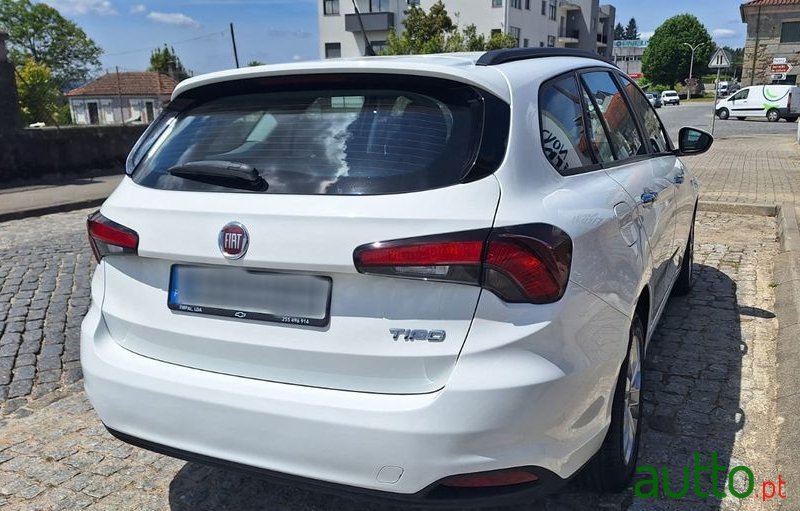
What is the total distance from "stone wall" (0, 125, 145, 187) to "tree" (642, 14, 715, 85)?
84926 mm

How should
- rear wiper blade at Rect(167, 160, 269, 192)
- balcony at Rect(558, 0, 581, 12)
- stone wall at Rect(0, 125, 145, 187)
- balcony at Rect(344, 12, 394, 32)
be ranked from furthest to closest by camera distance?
balcony at Rect(558, 0, 581, 12) < balcony at Rect(344, 12, 394, 32) < stone wall at Rect(0, 125, 145, 187) < rear wiper blade at Rect(167, 160, 269, 192)

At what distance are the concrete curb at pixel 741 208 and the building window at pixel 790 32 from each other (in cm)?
5141

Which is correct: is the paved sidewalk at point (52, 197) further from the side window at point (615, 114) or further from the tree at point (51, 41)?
the tree at point (51, 41)

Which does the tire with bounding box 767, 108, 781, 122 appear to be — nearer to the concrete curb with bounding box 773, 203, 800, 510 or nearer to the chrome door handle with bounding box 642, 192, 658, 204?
the concrete curb with bounding box 773, 203, 800, 510

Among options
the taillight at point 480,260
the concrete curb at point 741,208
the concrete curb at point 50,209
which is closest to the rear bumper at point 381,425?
the taillight at point 480,260

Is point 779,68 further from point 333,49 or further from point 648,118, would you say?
point 648,118

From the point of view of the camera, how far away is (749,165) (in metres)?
15.6

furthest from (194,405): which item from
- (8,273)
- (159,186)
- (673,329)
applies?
(8,273)

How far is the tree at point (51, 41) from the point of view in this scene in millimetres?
83188

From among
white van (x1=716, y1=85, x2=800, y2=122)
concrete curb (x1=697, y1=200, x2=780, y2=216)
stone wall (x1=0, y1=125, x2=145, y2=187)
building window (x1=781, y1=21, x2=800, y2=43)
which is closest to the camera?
concrete curb (x1=697, y1=200, x2=780, y2=216)

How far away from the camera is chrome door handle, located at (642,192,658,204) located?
125 inches

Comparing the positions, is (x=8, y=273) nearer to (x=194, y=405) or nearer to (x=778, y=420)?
(x=194, y=405)

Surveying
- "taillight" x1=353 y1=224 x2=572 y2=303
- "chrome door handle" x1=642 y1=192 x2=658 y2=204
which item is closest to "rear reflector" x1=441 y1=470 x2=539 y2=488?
"taillight" x1=353 y1=224 x2=572 y2=303

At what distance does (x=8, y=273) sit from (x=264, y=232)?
5343mm
